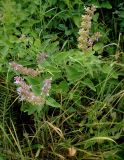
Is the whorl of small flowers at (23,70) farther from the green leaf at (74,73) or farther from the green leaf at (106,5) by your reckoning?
the green leaf at (106,5)

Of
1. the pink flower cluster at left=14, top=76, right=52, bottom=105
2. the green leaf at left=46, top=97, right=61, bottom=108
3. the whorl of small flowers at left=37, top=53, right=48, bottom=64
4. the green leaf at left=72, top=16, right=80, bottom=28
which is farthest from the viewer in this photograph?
the green leaf at left=72, top=16, right=80, bottom=28

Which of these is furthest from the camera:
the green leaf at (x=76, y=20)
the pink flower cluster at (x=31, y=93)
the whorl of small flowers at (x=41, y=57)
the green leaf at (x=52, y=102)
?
the green leaf at (x=76, y=20)

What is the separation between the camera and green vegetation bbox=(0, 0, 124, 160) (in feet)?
7.85

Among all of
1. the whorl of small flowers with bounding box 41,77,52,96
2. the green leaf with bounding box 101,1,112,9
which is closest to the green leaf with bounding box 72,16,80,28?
the green leaf with bounding box 101,1,112,9

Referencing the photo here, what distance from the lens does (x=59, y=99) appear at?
2.50m

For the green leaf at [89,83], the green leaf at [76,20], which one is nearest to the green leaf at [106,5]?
the green leaf at [76,20]

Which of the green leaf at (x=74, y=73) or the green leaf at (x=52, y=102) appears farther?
the green leaf at (x=74, y=73)

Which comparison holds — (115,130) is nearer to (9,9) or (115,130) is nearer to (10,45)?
(10,45)

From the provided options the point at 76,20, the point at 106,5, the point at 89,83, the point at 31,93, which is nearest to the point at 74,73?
the point at 89,83

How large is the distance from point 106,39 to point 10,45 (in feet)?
2.36

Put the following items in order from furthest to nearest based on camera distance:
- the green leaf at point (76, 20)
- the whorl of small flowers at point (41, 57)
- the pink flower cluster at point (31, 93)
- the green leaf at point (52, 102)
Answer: the green leaf at point (76, 20) < the whorl of small flowers at point (41, 57) < the green leaf at point (52, 102) < the pink flower cluster at point (31, 93)

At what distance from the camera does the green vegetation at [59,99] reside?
2393 mm

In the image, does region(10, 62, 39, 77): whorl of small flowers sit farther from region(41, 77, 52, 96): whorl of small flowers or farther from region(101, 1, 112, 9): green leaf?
region(101, 1, 112, 9): green leaf

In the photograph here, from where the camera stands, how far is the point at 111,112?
98.3 inches
